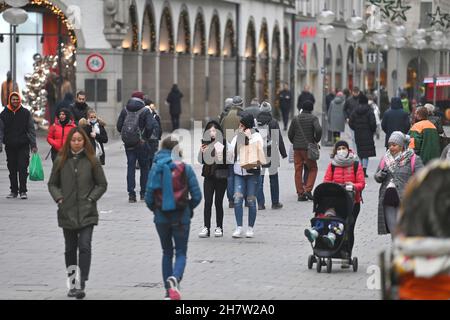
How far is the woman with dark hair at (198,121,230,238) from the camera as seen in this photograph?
17750mm

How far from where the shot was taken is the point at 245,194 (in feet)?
59.5

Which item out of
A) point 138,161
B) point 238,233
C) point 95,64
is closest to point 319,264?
point 238,233

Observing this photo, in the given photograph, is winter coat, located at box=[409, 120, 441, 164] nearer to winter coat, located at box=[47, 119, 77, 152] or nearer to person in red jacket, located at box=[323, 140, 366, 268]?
person in red jacket, located at box=[323, 140, 366, 268]

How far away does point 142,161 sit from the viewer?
2303 cm

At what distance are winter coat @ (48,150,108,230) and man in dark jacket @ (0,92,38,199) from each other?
9.84 metres

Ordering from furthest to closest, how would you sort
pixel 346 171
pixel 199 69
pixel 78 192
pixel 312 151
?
pixel 199 69
pixel 312 151
pixel 346 171
pixel 78 192

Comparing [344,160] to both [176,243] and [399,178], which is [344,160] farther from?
[176,243]

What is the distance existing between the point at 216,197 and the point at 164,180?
535 cm

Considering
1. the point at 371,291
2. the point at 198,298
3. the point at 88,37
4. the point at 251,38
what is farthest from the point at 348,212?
the point at 251,38

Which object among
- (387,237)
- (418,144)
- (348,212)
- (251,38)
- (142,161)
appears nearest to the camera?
(348,212)

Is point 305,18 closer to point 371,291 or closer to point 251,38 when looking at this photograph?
point 251,38

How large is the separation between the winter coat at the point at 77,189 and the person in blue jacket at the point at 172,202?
61cm

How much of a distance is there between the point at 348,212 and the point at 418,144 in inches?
209
